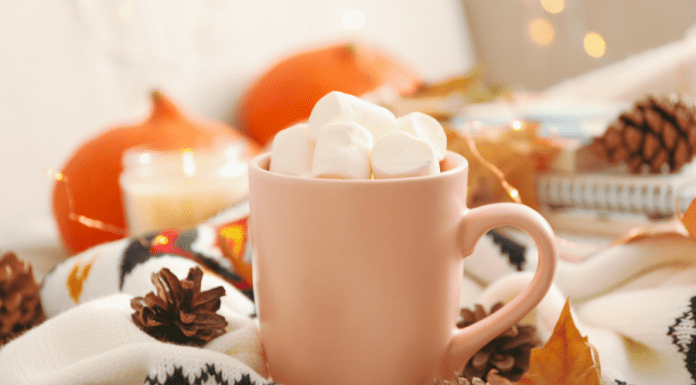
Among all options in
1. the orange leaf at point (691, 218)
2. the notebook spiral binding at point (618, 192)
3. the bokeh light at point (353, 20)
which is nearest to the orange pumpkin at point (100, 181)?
the notebook spiral binding at point (618, 192)

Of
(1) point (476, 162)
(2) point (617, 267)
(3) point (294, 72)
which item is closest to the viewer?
(2) point (617, 267)

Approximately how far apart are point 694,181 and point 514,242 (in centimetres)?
26

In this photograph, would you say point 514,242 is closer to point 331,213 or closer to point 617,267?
point 617,267

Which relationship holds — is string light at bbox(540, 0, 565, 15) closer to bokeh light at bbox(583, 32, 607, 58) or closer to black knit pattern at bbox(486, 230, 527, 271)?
bokeh light at bbox(583, 32, 607, 58)

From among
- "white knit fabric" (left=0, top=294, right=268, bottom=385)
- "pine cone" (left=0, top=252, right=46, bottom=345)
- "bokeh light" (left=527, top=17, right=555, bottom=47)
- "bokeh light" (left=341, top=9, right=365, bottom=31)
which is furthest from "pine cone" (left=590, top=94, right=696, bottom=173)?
"bokeh light" (left=527, top=17, right=555, bottom=47)

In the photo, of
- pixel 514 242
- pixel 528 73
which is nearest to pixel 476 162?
pixel 514 242

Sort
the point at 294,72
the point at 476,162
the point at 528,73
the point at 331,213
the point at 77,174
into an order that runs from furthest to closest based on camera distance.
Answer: the point at 528,73 → the point at 294,72 → the point at 77,174 → the point at 476,162 → the point at 331,213

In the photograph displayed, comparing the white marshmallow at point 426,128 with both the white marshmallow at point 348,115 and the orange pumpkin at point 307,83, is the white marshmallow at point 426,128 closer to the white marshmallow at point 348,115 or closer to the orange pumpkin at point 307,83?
the white marshmallow at point 348,115

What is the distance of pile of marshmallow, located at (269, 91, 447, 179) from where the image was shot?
286 mm

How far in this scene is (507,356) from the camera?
348 mm

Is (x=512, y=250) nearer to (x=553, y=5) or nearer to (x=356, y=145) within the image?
(x=356, y=145)

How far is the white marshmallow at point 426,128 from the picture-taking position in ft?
1.04

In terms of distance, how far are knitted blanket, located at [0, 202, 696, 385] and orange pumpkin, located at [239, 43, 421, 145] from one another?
0.44 m

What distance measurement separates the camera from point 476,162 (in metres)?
0.53
